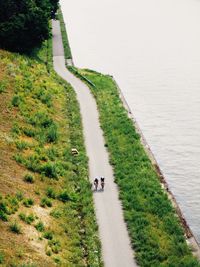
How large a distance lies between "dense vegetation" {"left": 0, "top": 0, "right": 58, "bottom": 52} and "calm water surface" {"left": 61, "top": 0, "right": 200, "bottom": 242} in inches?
607

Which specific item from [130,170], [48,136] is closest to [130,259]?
[130,170]

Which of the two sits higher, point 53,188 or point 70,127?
point 70,127

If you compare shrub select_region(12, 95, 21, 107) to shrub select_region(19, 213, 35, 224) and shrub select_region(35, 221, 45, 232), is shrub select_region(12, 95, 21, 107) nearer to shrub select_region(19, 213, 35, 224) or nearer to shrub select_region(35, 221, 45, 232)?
shrub select_region(19, 213, 35, 224)

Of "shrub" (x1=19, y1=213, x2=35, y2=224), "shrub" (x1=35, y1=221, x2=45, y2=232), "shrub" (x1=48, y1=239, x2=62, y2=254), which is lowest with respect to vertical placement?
"shrub" (x1=48, y1=239, x2=62, y2=254)

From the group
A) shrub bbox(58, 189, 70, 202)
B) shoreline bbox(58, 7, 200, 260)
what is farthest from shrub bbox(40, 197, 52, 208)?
shoreline bbox(58, 7, 200, 260)

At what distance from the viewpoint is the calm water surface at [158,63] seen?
162ft

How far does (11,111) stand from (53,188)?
43.8ft

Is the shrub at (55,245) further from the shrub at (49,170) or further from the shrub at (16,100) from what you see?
the shrub at (16,100)

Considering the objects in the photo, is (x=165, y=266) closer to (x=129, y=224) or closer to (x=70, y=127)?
(x=129, y=224)

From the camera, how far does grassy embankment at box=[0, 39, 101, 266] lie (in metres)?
29.8

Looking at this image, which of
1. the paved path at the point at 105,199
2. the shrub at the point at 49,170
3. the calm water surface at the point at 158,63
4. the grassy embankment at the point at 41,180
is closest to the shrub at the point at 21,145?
the grassy embankment at the point at 41,180

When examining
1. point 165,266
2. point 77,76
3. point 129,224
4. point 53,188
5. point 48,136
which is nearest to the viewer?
point 165,266

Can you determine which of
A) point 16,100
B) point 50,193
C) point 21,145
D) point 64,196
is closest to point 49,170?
point 50,193

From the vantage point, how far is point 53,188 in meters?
37.3
